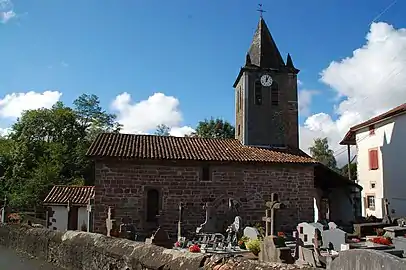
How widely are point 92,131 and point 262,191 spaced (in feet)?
104

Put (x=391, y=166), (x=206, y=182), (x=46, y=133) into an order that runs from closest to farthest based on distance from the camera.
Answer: (x=206, y=182), (x=391, y=166), (x=46, y=133)

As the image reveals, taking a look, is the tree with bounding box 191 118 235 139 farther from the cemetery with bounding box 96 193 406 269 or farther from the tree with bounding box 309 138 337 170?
the cemetery with bounding box 96 193 406 269

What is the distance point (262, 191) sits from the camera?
68.5 ft

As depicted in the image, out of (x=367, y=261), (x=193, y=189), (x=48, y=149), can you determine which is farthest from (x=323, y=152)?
(x=367, y=261)

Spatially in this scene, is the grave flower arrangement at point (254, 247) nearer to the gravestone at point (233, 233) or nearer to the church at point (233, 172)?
the gravestone at point (233, 233)

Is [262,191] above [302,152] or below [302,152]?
below

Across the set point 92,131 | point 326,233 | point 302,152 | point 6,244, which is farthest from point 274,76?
point 92,131

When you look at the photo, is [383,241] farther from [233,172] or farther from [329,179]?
[329,179]

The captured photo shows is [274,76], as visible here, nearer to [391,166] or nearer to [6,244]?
[391,166]

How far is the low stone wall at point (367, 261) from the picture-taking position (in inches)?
130

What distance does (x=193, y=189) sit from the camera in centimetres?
2009

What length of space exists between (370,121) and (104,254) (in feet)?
83.2

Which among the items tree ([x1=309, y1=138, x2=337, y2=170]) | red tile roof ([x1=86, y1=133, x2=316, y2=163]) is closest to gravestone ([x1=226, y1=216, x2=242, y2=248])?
red tile roof ([x1=86, y1=133, x2=316, y2=163])

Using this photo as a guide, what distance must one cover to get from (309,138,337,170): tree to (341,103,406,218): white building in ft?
107
